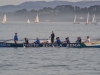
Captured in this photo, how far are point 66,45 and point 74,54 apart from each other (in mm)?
4640

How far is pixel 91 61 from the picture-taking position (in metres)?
43.2

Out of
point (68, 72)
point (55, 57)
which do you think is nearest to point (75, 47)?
point (55, 57)

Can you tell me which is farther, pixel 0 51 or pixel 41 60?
pixel 0 51

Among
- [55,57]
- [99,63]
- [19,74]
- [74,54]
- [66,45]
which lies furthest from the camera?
[66,45]

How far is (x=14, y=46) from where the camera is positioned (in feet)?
179

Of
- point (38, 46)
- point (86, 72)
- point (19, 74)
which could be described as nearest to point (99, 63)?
point (86, 72)

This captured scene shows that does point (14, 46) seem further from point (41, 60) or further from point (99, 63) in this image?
point (99, 63)

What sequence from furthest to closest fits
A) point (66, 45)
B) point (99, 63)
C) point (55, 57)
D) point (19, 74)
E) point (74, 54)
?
1. point (66, 45)
2. point (74, 54)
3. point (55, 57)
4. point (99, 63)
5. point (19, 74)

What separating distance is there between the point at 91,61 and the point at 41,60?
521 cm

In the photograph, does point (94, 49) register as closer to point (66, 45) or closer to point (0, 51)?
point (66, 45)

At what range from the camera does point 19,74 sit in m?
35.1

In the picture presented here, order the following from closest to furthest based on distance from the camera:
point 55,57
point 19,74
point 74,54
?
point 19,74 < point 55,57 < point 74,54

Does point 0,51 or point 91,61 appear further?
point 0,51

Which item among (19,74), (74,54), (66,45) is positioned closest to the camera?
(19,74)
